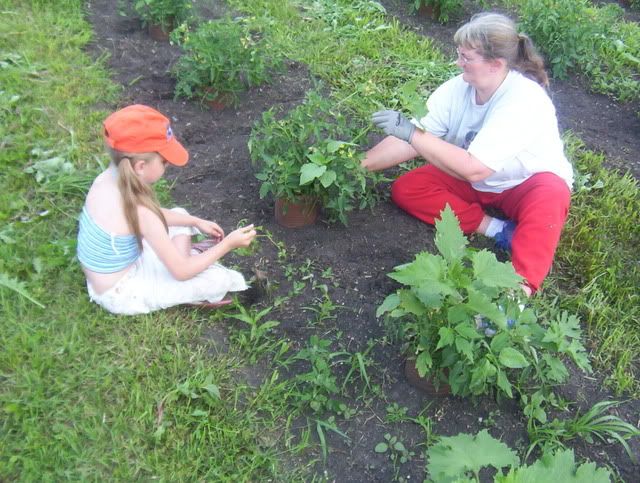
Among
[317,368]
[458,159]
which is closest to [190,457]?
[317,368]

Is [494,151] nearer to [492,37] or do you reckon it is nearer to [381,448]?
[492,37]

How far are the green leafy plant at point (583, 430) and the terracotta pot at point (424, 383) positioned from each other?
35 centimetres

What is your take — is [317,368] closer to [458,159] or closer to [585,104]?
[458,159]

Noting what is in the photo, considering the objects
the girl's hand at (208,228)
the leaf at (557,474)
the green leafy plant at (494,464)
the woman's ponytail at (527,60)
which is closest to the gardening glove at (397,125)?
the woman's ponytail at (527,60)

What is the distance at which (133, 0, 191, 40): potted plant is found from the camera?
4199 mm

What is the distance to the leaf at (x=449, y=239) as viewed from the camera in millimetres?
2086

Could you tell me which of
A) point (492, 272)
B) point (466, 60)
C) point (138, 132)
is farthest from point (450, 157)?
point (138, 132)

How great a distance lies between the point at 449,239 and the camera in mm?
2104

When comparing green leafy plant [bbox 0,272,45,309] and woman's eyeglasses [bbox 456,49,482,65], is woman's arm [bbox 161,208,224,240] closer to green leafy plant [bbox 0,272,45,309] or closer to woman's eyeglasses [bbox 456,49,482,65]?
green leafy plant [bbox 0,272,45,309]

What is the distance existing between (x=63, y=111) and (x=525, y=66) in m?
2.74

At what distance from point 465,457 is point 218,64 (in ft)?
8.96

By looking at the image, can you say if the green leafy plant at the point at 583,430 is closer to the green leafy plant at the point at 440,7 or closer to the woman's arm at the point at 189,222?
the woman's arm at the point at 189,222

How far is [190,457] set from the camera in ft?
6.97

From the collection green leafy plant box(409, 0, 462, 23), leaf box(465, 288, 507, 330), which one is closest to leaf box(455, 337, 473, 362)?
leaf box(465, 288, 507, 330)
